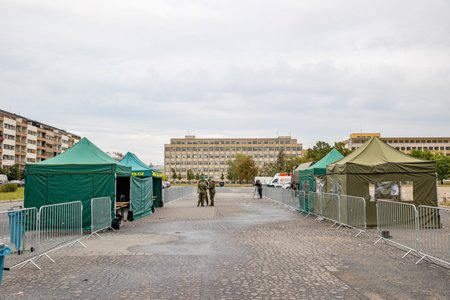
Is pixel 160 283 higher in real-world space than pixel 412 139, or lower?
lower

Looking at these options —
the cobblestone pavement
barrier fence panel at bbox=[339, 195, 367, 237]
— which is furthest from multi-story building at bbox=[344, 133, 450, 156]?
the cobblestone pavement

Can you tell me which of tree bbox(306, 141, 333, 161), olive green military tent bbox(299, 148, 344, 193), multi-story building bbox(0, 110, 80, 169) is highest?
multi-story building bbox(0, 110, 80, 169)

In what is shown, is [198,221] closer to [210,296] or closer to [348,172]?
[348,172]

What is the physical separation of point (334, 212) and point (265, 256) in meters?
7.62

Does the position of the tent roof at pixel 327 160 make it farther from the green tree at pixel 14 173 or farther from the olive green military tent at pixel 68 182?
the green tree at pixel 14 173

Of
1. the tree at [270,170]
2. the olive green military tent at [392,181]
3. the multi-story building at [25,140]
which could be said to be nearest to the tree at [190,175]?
the tree at [270,170]

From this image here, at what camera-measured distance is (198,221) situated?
17078 millimetres

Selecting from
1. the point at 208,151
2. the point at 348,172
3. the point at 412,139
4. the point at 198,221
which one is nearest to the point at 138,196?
the point at 198,221

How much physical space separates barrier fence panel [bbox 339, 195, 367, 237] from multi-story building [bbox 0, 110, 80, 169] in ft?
287

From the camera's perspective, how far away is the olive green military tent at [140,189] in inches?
720

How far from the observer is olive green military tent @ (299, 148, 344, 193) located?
20328 mm

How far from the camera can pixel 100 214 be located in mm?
13453

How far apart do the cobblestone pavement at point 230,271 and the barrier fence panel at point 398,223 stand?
0.41m

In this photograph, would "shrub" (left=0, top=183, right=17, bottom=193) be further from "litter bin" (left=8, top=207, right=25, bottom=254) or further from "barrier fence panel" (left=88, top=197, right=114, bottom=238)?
"litter bin" (left=8, top=207, right=25, bottom=254)
